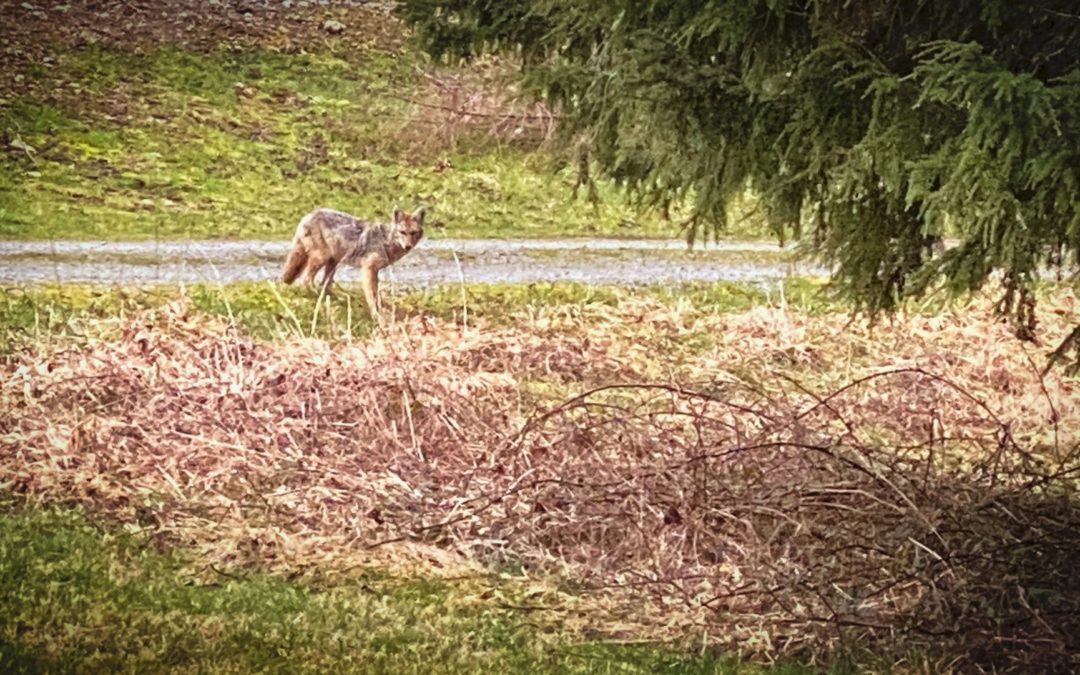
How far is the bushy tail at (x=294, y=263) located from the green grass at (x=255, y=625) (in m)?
4.29

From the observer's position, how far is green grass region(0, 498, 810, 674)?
501 centimetres

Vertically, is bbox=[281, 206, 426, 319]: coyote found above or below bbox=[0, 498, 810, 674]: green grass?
above

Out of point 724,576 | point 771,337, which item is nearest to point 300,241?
point 771,337

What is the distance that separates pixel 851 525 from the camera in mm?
5867

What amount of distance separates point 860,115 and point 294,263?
5.60 meters

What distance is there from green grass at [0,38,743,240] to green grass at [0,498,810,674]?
655cm

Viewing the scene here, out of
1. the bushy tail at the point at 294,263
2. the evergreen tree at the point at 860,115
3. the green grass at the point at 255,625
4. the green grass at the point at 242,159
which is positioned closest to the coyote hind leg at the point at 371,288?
the bushy tail at the point at 294,263

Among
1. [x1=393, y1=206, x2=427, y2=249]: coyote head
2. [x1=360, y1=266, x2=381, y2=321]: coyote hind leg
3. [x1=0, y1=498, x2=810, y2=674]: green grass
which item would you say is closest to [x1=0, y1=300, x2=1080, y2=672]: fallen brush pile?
[x1=0, y1=498, x2=810, y2=674]: green grass

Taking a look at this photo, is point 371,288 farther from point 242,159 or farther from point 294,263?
point 242,159

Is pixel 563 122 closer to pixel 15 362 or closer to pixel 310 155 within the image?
pixel 15 362

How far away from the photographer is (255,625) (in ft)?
17.3

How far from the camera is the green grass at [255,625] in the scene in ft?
16.4

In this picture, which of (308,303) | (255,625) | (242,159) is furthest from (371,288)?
(255,625)

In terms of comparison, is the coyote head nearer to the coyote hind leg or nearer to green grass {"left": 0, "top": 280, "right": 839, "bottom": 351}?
the coyote hind leg
